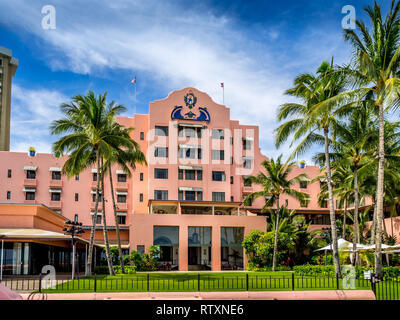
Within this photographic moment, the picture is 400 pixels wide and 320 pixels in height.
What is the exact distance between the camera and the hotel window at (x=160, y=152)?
2201 inches

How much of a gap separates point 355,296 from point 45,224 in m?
25.6

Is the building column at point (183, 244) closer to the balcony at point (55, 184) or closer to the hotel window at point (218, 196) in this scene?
the hotel window at point (218, 196)

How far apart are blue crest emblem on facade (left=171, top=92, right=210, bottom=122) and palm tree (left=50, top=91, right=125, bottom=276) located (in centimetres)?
2187

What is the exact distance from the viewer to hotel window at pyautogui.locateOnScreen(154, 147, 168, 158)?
183 ft

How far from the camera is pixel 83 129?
34781 millimetres

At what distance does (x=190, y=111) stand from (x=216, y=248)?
1826 centimetres

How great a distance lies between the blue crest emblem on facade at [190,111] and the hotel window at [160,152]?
4.17 m

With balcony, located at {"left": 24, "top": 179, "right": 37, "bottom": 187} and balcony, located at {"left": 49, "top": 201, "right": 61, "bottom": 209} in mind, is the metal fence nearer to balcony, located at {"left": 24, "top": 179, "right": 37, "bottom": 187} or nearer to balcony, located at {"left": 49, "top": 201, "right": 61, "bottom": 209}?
balcony, located at {"left": 49, "top": 201, "right": 61, "bottom": 209}

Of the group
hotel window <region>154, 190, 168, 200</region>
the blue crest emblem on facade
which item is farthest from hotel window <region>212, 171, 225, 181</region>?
the blue crest emblem on facade

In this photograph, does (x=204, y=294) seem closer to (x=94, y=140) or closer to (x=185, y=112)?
(x=94, y=140)

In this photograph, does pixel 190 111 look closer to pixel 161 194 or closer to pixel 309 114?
pixel 161 194

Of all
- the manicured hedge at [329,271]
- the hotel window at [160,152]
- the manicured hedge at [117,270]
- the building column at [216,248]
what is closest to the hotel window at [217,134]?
the hotel window at [160,152]
